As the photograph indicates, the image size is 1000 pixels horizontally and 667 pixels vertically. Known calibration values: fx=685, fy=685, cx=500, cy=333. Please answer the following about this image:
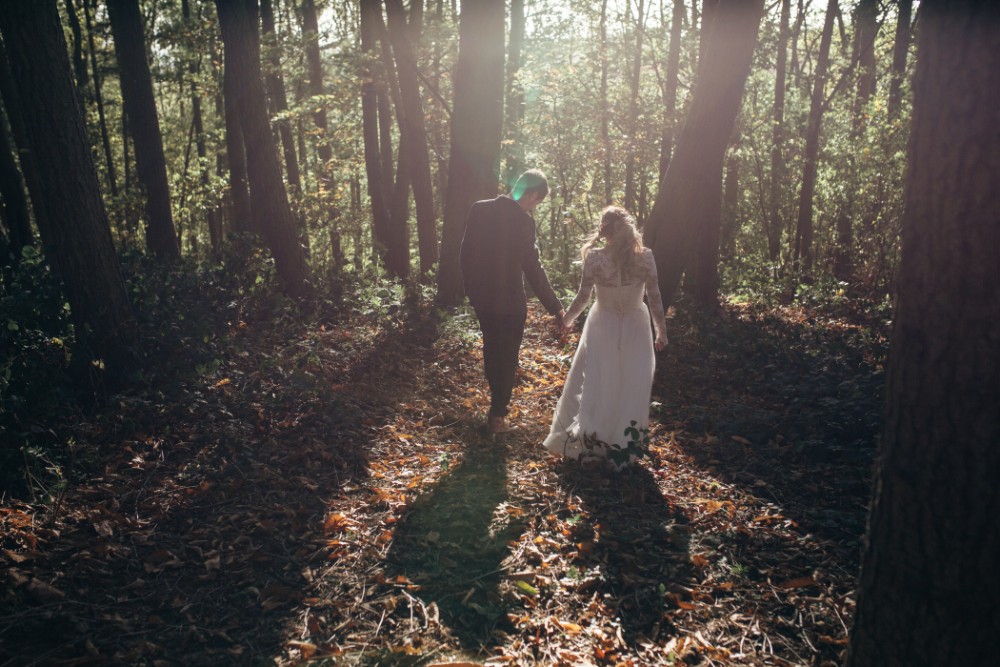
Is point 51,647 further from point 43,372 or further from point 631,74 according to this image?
point 631,74

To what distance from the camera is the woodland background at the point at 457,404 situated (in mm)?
2355

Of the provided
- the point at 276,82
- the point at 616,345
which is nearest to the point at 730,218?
the point at 616,345

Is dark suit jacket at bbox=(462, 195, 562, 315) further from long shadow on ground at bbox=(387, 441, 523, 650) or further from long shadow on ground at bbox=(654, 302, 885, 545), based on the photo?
long shadow on ground at bbox=(654, 302, 885, 545)

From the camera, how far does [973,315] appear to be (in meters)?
2.21

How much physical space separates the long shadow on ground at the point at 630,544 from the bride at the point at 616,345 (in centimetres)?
30

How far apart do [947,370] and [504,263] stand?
467 centimetres

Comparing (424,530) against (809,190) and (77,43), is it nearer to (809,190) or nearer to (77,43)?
(809,190)

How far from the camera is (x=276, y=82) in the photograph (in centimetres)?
2062

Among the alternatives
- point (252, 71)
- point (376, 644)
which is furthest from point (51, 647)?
point (252, 71)

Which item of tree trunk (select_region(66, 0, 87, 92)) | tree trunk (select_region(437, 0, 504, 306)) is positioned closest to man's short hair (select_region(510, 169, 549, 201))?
tree trunk (select_region(437, 0, 504, 306))

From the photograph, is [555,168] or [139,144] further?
[555,168]

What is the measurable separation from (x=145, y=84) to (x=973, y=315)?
572 inches

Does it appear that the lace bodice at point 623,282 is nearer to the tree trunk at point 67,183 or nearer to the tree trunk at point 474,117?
the tree trunk at point 67,183

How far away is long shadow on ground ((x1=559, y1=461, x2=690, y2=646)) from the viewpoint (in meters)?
4.03
